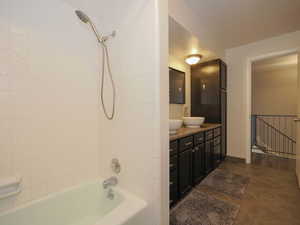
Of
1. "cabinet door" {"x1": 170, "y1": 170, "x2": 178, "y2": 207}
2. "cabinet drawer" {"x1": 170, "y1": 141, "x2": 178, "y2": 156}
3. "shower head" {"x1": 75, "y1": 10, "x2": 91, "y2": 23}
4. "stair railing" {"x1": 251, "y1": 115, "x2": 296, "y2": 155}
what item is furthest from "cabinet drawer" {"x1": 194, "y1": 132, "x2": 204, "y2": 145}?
"stair railing" {"x1": 251, "y1": 115, "x2": 296, "y2": 155}

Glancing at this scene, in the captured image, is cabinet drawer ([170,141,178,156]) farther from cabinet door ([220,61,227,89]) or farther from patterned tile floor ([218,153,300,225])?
cabinet door ([220,61,227,89])

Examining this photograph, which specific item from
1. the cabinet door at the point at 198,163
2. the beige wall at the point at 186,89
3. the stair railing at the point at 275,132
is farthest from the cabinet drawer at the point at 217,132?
the stair railing at the point at 275,132

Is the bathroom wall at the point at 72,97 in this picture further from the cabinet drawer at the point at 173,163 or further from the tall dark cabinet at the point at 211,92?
the tall dark cabinet at the point at 211,92

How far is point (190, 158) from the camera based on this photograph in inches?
71.5

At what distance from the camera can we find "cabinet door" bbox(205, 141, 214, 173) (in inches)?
87.4

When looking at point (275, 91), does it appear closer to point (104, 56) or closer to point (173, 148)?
point (173, 148)

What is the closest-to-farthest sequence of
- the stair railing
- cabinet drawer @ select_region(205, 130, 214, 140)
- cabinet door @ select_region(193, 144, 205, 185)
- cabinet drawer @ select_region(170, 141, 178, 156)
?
1. cabinet drawer @ select_region(170, 141, 178, 156)
2. cabinet door @ select_region(193, 144, 205, 185)
3. cabinet drawer @ select_region(205, 130, 214, 140)
4. the stair railing

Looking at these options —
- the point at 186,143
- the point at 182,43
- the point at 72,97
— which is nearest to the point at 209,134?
the point at 186,143

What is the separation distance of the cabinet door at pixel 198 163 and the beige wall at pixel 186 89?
0.75 meters

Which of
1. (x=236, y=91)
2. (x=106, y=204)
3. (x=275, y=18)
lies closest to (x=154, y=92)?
(x=106, y=204)

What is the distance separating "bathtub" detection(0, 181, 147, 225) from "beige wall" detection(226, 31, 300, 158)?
268 centimetres

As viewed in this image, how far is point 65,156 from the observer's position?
1351 millimetres

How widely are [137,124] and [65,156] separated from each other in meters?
0.81

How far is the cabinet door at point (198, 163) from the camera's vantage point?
1918 mm
